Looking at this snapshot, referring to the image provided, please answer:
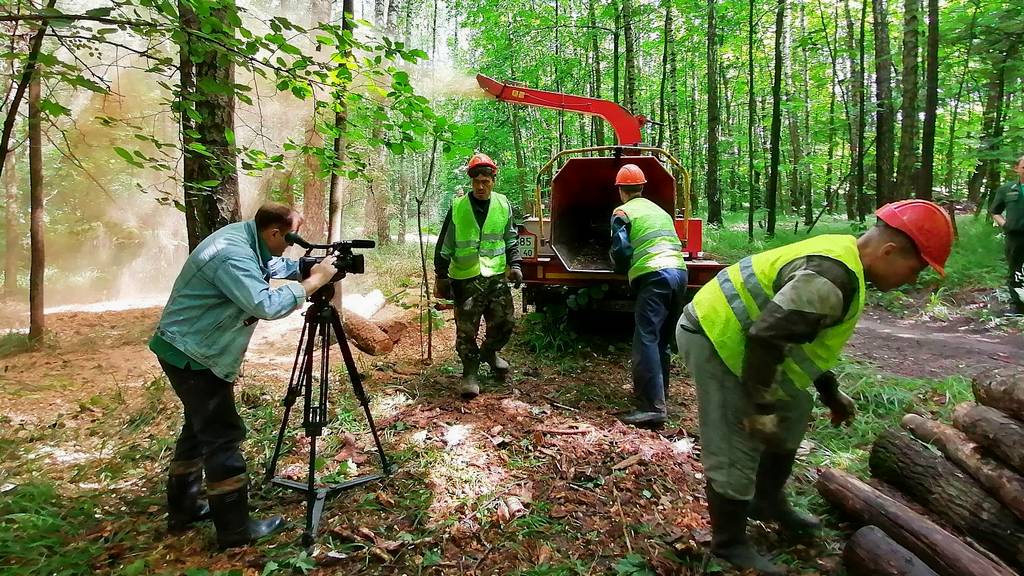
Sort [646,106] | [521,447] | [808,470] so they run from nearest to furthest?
[808,470], [521,447], [646,106]

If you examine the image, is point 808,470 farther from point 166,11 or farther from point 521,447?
point 166,11

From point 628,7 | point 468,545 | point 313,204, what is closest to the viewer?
point 468,545

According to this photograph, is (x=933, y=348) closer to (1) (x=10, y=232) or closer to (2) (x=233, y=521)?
(2) (x=233, y=521)

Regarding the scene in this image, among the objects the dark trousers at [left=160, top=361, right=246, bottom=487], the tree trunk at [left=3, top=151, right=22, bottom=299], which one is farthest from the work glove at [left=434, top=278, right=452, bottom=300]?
the tree trunk at [left=3, top=151, right=22, bottom=299]

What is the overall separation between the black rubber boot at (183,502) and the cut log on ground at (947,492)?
3.61m

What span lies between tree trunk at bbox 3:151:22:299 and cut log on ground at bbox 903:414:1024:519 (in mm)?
16401

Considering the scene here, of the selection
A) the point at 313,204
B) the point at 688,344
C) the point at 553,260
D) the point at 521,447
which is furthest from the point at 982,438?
the point at 313,204

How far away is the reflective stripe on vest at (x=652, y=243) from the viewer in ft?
12.9

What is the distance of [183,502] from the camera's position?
8.93 feet

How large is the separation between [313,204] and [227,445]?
9.10 meters

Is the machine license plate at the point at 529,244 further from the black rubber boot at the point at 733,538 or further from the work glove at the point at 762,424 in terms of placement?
the work glove at the point at 762,424

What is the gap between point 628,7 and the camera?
40.0 ft

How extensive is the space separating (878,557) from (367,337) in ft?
16.2

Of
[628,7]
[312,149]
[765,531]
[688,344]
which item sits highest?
[628,7]
